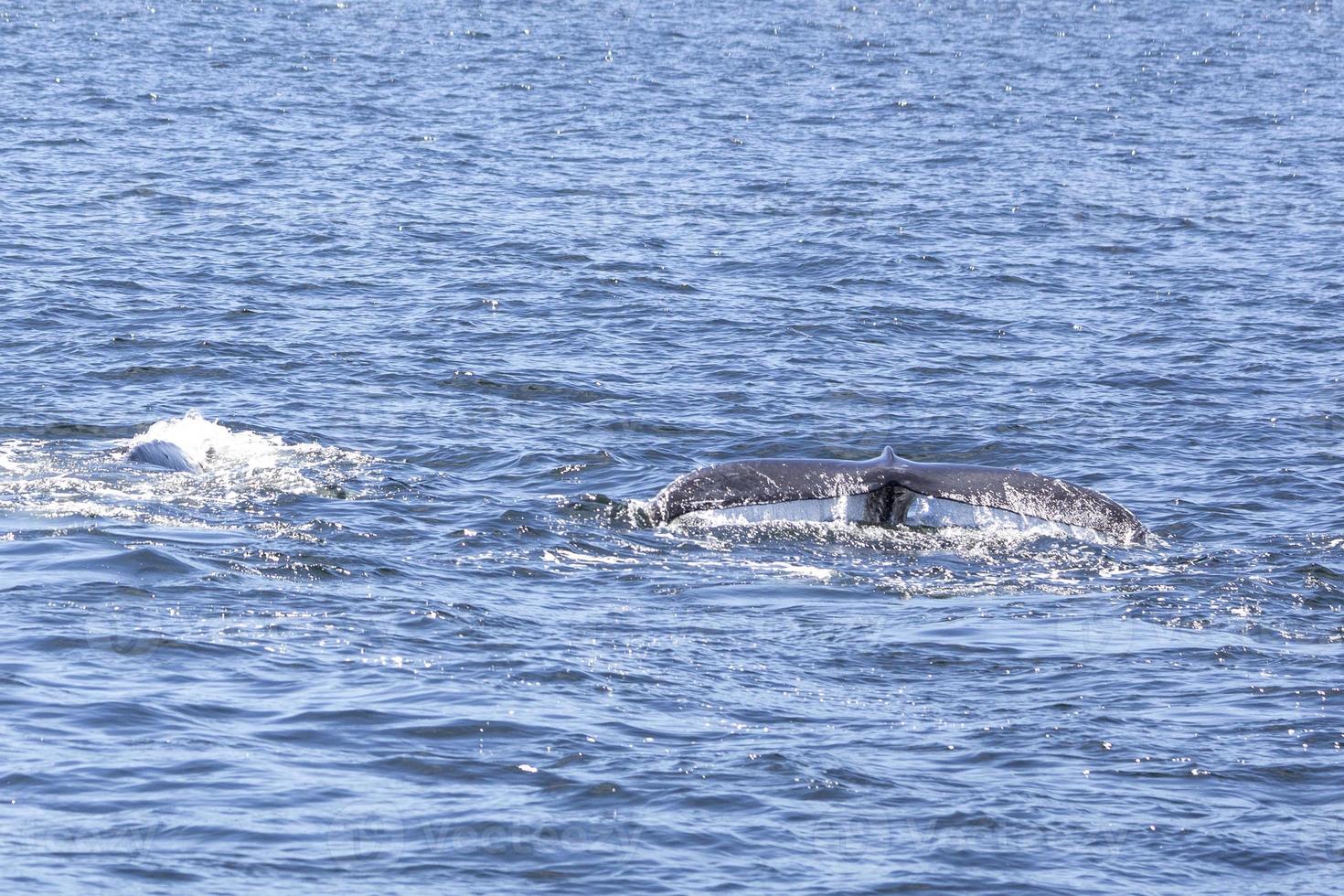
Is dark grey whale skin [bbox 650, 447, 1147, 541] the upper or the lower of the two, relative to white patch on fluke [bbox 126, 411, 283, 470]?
lower

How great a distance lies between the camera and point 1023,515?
1747cm

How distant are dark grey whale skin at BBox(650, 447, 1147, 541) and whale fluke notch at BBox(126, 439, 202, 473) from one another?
5211 mm

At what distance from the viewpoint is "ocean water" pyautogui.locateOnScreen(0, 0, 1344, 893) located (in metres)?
11.8

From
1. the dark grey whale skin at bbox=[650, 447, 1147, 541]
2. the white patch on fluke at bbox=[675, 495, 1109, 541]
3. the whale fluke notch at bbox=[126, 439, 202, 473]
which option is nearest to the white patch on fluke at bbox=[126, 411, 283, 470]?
the whale fluke notch at bbox=[126, 439, 202, 473]

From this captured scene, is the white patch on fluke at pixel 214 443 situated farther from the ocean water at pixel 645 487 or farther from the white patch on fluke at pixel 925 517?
the white patch on fluke at pixel 925 517

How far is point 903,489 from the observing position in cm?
1748

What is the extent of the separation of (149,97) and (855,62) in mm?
20056

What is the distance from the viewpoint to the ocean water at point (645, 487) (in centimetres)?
1176

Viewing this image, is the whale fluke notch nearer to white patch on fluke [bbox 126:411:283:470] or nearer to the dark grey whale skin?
white patch on fluke [bbox 126:411:283:470]

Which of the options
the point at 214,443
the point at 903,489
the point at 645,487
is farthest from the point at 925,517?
the point at 214,443

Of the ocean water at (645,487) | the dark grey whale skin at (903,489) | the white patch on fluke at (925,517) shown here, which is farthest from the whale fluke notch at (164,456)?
the white patch on fluke at (925,517)

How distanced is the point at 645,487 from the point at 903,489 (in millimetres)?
3385

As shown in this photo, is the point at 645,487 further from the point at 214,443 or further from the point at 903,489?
the point at 214,443

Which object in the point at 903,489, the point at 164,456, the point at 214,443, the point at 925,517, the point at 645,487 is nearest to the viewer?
the point at 903,489
